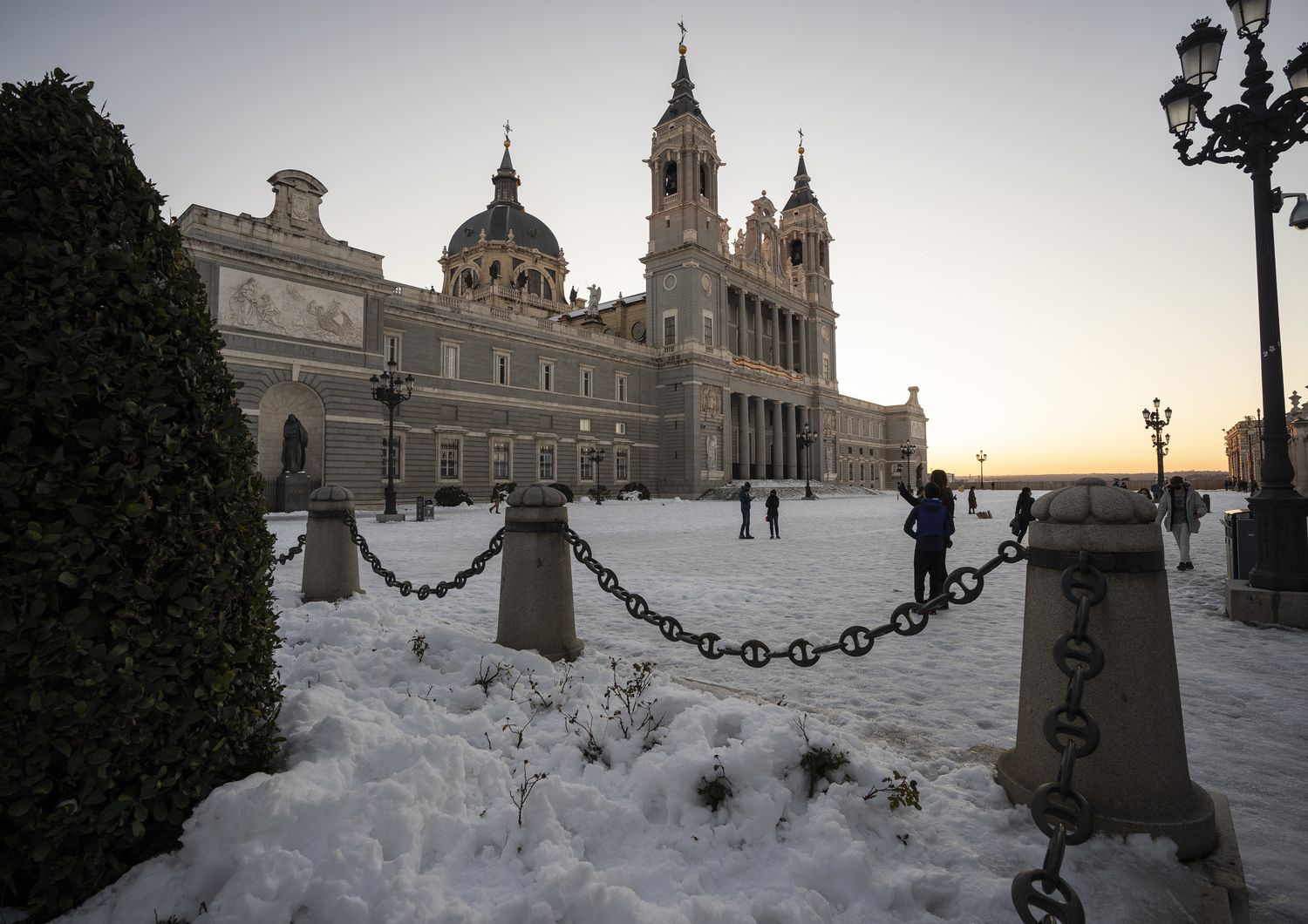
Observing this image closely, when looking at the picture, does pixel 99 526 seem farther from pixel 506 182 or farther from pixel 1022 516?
pixel 506 182

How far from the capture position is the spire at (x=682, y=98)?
48.1m

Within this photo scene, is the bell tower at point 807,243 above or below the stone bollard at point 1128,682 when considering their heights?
above

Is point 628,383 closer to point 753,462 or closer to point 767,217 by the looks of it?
point 753,462

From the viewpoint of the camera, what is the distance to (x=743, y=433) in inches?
Answer: 1970

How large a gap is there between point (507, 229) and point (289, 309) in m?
40.1

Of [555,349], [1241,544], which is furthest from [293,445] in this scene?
[1241,544]

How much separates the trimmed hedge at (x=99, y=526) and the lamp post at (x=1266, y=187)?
8822 millimetres

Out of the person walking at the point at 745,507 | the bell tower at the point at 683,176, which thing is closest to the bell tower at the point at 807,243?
the bell tower at the point at 683,176

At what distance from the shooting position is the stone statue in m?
23.9

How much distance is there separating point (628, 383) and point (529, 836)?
138 ft

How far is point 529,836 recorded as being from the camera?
94.5 inches

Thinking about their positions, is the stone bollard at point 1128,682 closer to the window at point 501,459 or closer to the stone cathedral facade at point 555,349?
the stone cathedral facade at point 555,349

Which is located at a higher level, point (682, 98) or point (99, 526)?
point (682, 98)

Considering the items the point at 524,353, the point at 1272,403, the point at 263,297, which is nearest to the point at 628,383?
the point at 524,353
